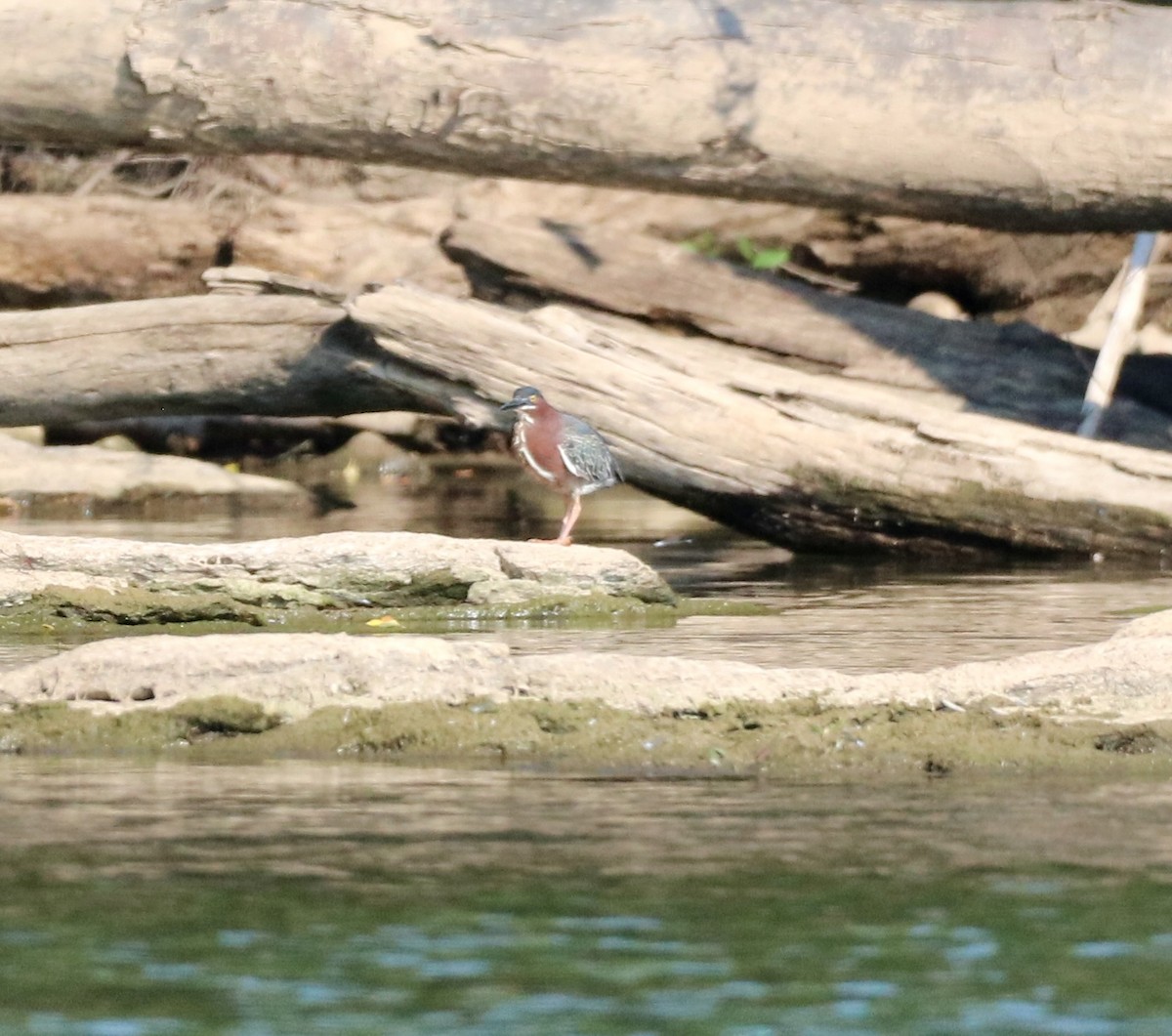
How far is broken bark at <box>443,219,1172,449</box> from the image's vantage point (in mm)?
10617

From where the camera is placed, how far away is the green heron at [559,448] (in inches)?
369

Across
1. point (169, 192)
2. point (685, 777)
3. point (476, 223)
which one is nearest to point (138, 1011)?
point (685, 777)

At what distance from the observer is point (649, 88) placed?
30.2ft

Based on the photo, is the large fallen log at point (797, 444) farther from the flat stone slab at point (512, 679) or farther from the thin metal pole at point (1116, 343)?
the flat stone slab at point (512, 679)

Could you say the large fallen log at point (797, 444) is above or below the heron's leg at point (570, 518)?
above

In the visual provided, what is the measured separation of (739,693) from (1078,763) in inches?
33.9

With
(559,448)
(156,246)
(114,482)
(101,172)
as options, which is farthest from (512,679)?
(101,172)

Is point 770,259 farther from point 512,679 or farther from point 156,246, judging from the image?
point 512,679

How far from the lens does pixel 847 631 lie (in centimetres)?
732

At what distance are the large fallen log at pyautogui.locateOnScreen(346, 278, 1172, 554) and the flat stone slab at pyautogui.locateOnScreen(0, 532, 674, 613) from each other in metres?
1.72

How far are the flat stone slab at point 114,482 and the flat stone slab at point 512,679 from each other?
26.2ft

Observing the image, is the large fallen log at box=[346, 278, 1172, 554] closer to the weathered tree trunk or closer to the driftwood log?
the driftwood log

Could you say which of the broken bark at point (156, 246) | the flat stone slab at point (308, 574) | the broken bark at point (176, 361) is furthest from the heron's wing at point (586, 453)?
the broken bark at point (156, 246)

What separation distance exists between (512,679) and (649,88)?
4505mm
